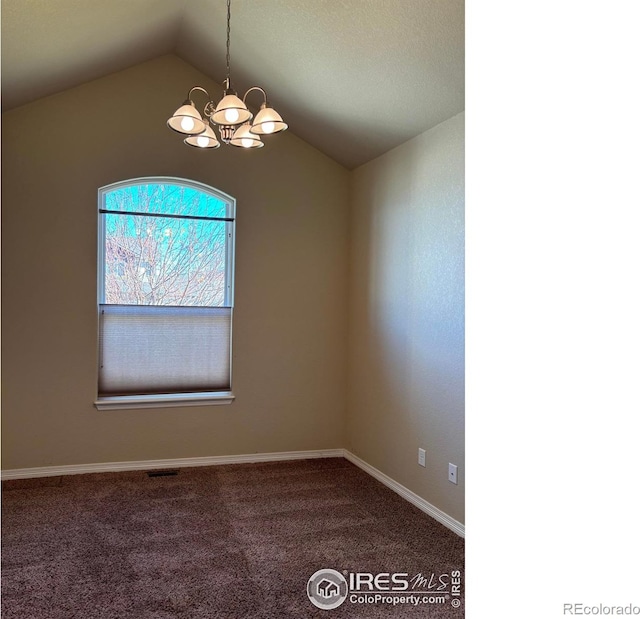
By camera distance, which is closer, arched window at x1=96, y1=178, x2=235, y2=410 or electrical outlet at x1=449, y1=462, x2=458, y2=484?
electrical outlet at x1=449, y1=462, x2=458, y2=484

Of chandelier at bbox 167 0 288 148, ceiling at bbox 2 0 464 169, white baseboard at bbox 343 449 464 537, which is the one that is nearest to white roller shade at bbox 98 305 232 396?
white baseboard at bbox 343 449 464 537

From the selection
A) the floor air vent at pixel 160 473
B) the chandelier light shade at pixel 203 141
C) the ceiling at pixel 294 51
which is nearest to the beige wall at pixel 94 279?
the floor air vent at pixel 160 473

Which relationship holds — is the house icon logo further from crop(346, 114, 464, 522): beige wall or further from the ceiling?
the ceiling

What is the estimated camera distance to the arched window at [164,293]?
420 centimetres

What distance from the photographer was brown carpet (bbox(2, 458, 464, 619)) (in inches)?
91.0

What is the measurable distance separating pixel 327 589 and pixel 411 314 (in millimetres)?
1929

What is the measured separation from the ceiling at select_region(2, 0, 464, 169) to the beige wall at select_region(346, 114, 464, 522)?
30cm

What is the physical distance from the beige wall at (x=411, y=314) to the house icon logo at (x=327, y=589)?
92 cm

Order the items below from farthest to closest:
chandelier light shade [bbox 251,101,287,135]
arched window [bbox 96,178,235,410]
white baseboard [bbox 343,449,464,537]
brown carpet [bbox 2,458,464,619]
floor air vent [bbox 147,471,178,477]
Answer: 1. arched window [bbox 96,178,235,410]
2. floor air vent [bbox 147,471,178,477]
3. white baseboard [bbox 343,449,464,537]
4. chandelier light shade [bbox 251,101,287,135]
5. brown carpet [bbox 2,458,464,619]

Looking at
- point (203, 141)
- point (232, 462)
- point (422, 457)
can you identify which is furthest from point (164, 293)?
point (422, 457)

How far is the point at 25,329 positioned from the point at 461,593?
348cm

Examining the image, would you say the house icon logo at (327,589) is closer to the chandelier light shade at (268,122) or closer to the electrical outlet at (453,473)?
the electrical outlet at (453,473)
